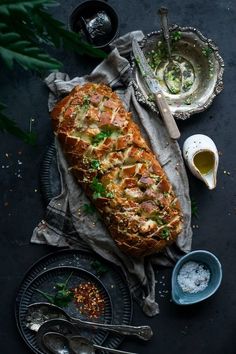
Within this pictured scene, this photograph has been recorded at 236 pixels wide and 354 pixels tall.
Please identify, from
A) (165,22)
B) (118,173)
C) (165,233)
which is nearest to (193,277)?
(165,233)

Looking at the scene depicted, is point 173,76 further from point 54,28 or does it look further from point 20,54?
point 20,54

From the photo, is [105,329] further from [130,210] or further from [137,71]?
[137,71]

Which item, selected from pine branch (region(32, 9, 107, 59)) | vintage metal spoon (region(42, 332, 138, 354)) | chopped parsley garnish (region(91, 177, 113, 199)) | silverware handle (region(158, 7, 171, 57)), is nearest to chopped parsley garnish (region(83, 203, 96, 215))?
chopped parsley garnish (region(91, 177, 113, 199))

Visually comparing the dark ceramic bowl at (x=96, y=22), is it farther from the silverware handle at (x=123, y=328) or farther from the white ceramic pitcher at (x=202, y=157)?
the silverware handle at (x=123, y=328)

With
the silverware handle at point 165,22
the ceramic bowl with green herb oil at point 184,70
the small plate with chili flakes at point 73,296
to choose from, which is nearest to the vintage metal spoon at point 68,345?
the small plate with chili flakes at point 73,296

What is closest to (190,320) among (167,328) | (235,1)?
(167,328)

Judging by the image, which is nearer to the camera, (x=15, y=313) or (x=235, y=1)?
(x=15, y=313)

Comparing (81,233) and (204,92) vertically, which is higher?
(204,92)
